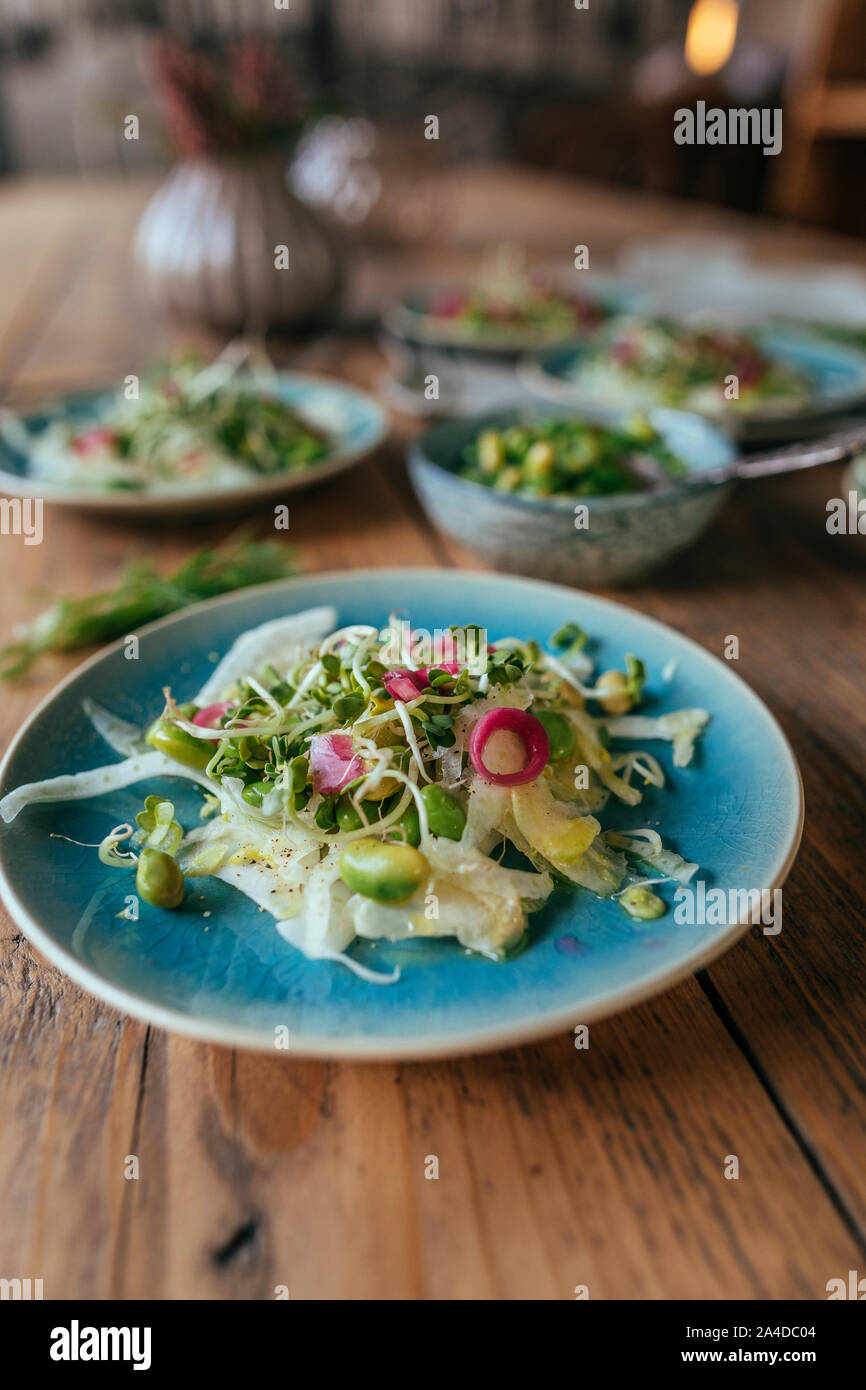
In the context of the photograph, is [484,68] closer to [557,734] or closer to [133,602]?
[133,602]

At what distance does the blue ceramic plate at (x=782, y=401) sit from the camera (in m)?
1.87

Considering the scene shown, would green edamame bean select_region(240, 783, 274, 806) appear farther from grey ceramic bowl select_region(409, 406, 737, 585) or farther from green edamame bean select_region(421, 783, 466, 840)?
grey ceramic bowl select_region(409, 406, 737, 585)

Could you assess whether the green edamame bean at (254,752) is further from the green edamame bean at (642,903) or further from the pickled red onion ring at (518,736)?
the green edamame bean at (642,903)

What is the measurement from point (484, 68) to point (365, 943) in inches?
457

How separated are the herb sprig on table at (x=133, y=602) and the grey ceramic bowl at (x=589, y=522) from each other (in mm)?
320

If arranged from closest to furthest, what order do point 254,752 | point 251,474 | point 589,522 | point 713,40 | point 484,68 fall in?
point 254,752, point 589,522, point 251,474, point 713,40, point 484,68

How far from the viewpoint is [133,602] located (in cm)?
153

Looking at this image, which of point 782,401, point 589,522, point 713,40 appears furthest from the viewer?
point 713,40

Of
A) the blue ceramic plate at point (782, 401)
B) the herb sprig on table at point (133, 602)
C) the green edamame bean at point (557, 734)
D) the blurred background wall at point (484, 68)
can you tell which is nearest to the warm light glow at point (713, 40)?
the blurred background wall at point (484, 68)

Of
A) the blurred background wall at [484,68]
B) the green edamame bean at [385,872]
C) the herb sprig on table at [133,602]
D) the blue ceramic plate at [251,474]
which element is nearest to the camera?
the green edamame bean at [385,872]

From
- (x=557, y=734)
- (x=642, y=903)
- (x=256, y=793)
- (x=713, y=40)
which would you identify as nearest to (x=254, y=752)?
(x=256, y=793)

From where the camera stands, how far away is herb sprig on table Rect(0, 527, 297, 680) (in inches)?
57.5

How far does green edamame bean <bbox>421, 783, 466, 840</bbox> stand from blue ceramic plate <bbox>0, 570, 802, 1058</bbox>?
0.37 feet
